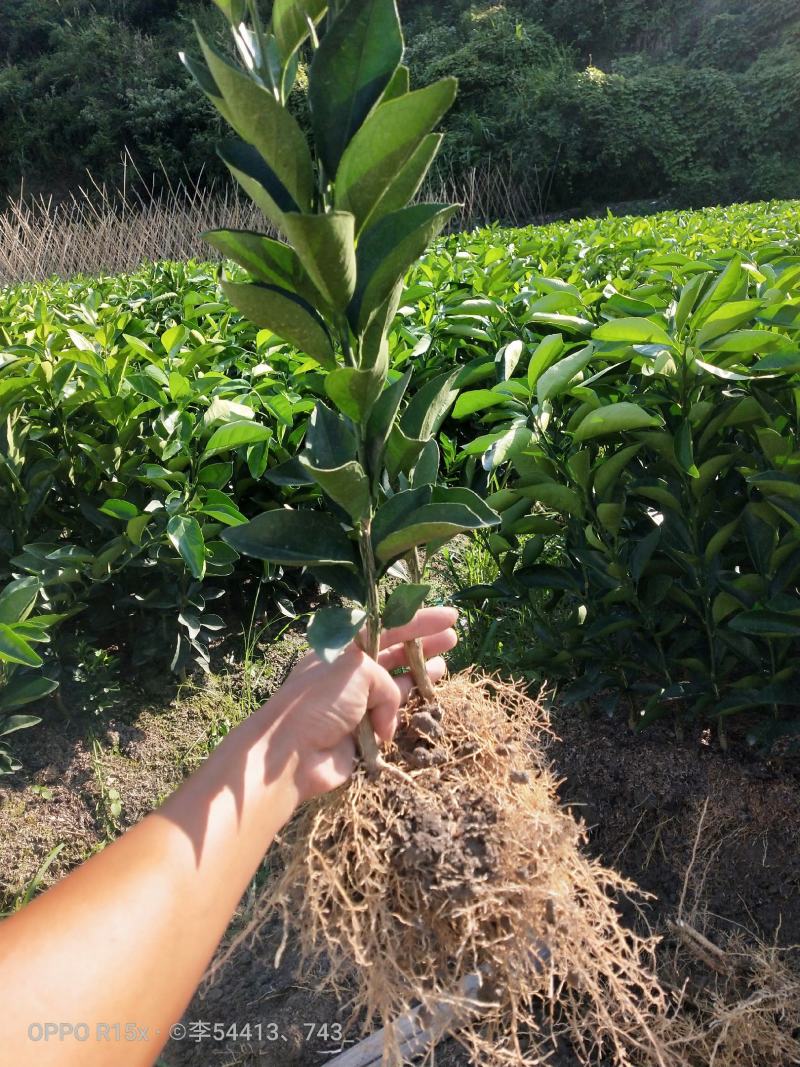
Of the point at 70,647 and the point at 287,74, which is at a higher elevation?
the point at 287,74

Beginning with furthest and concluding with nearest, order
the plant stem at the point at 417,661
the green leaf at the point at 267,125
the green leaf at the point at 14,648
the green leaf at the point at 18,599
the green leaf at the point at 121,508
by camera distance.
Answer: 1. the green leaf at the point at 121,508
2. the green leaf at the point at 18,599
3. the green leaf at the point at 14,648
4. the plant stem at the point at 417,661
5. the green leaf at the point at 267,125

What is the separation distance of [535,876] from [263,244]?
95 centimetres

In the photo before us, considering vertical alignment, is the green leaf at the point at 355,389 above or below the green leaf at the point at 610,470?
above

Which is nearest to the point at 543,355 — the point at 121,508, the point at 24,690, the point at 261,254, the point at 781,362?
the point at 781,362

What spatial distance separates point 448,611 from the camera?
1.28 meters

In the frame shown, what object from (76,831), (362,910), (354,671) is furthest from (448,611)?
(76,831)

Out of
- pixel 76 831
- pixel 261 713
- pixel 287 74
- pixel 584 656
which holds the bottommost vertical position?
pixel 76 831

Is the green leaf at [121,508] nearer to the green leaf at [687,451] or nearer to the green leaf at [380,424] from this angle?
the green leaf at [380,424]

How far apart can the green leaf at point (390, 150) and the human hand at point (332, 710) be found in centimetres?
60

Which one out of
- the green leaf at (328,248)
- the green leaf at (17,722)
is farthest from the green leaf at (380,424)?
the green leaf at (17,722)

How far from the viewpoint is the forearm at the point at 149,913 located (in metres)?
0.86

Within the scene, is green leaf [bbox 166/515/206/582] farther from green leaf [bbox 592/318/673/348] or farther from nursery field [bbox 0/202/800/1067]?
green leaf [bbox 592/318/673/348]

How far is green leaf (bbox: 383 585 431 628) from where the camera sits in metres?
1.08

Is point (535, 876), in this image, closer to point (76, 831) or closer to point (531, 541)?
point (531, 541)
